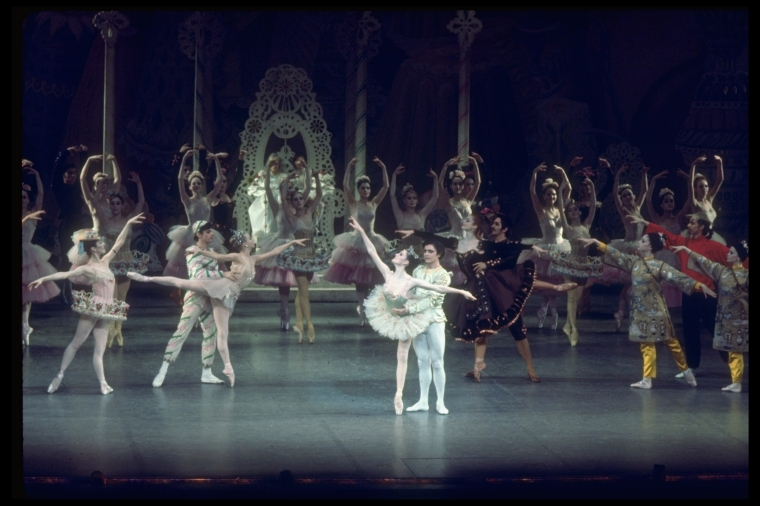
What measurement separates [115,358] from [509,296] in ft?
10.6

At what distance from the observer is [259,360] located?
9688mm

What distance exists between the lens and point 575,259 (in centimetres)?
1098

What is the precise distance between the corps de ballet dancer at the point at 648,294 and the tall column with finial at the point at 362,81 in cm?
542

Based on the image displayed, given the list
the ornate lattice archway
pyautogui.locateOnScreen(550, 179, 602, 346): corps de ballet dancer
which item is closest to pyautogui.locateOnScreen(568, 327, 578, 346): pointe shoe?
pyautogui.locateOnScreen(550, 179, 602, 346): corps de ballet dancer

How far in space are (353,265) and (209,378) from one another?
305 cm

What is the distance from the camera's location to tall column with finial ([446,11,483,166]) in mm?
13367

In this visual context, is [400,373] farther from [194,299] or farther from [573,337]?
[573,337]

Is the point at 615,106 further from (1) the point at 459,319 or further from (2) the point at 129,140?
(1) the point at 459,319

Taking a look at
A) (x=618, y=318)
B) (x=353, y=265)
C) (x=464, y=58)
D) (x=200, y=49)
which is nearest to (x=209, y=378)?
(x=353, y=265)

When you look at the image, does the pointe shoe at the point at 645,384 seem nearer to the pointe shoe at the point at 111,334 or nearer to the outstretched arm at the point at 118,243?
the outstretched arm at the point at 118,243

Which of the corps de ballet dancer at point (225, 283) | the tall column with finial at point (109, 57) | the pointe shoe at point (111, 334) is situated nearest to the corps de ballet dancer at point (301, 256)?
the pointe shoe at point (111, 334)

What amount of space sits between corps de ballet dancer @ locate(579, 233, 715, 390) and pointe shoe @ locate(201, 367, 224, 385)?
2.87 metres

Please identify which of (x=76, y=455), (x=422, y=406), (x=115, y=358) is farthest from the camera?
(x=115, y=358)

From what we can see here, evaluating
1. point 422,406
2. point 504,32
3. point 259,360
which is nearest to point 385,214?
point 504,32
